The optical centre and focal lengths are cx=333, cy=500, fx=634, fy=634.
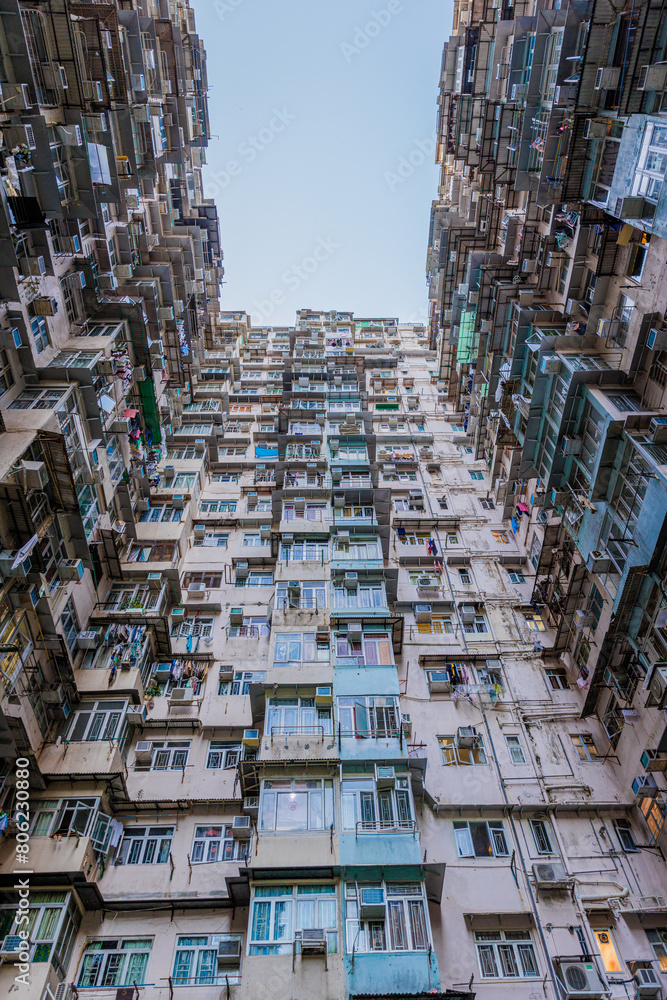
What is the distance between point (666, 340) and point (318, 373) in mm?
24918

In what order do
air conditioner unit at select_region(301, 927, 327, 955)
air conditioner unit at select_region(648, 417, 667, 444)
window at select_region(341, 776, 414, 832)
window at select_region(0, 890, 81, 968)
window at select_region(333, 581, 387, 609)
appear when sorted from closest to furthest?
air conditioner unit at select_region(301, 927, 327, 955)
window at select_region(0, 890, 81, 968)
window at select_region(341, 776, 414, 832)
air conditioner unit at select_region(648, 417, 667, 444)
window at select_region(333, 581, 387, 609)

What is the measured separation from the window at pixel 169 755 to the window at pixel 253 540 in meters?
11.9

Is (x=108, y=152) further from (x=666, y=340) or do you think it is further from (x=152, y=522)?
(x=666, y=340)

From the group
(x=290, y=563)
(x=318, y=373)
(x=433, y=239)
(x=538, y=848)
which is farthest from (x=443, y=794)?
(x=433, y=239)

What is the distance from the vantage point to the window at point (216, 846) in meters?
21.5

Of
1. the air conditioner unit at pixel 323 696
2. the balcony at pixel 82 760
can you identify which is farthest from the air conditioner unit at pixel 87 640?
the air conditioner unit at pixel 323 696

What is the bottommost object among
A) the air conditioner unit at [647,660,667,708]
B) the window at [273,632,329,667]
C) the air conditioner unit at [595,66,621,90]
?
the window at [273,632,329,667]

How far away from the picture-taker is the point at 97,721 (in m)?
24.4

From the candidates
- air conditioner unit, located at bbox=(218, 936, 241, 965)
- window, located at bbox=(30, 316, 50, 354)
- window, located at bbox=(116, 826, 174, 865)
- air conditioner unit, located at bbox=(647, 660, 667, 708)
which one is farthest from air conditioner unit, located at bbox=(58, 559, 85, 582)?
air conditioner unit, located at bbox=(647, 660, 667, 708)

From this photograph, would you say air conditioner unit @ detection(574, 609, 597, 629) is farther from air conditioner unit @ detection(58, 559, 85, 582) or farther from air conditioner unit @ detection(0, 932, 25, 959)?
air conditioner unit @ detection(0, 932, 25, 959)

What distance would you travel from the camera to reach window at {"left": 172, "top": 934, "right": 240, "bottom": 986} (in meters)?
18.7

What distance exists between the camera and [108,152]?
29734mm

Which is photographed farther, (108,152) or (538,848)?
(108,152)

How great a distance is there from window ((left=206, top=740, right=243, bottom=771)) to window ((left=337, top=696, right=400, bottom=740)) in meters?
4.59
